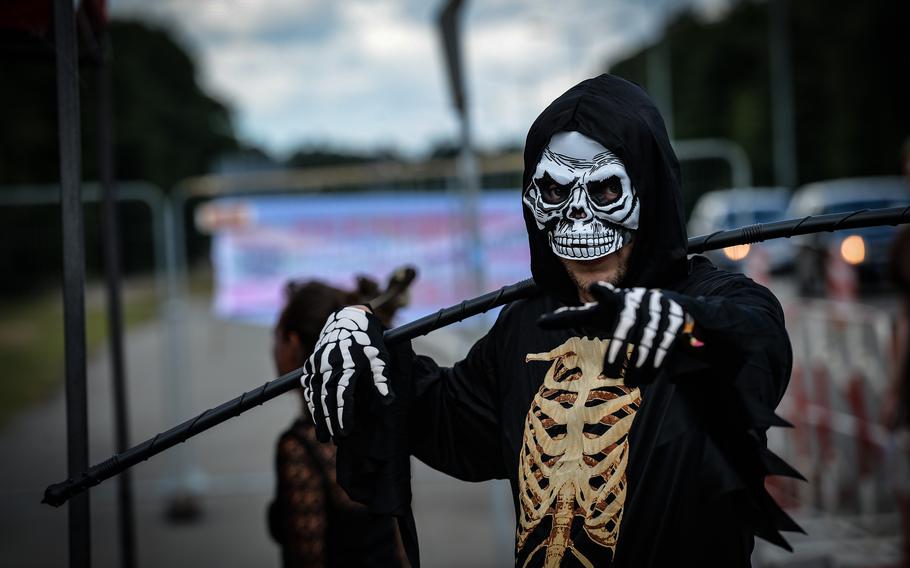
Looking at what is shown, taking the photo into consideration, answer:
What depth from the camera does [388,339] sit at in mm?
1885

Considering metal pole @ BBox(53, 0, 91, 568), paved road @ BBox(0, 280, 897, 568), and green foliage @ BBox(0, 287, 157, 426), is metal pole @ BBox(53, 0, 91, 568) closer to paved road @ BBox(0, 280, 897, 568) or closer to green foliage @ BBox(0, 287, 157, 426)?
paved road @ BBox(0, 280, 897, 568)

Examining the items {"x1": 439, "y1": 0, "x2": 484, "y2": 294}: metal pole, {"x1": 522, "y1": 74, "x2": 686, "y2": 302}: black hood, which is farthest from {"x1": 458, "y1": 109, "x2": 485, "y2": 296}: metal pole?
{"x1": 522, "y1": 74, "x2": 686, "y2": 302}: black hood

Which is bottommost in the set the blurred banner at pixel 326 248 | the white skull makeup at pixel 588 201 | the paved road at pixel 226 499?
the paved road at pixel 226 499

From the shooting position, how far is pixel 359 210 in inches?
244

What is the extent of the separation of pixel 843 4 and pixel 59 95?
32120mm

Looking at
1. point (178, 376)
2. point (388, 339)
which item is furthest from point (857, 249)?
point (388, 339)

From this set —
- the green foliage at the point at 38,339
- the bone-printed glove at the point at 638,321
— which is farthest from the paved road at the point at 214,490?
the bone-printed glove at the point at 638,321

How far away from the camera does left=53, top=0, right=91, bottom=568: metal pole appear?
1999 mm

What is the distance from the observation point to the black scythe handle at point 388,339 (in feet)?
5.87

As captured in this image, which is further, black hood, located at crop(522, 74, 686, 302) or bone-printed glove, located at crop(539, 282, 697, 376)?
black hood, located at crop(522, 74, 686, 302)

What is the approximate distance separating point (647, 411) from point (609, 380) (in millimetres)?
90

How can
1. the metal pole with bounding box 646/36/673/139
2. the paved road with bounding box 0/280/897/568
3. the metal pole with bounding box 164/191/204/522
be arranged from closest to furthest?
the paved road with bounding box 0/280/897/568 → the metal pole with bounding box 164/191/204/522 → the metal pole with bounding box 646/36/673/139

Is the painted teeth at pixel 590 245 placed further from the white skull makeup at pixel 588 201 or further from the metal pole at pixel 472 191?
the metal pole at pixel 472 191

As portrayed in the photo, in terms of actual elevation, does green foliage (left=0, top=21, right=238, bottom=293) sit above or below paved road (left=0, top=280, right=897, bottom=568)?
above
